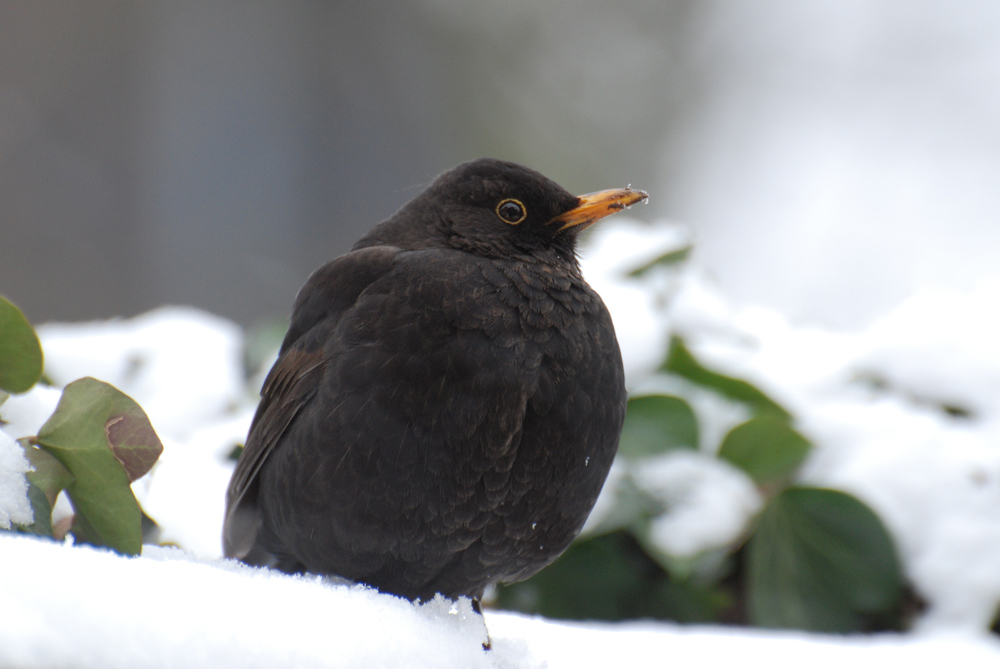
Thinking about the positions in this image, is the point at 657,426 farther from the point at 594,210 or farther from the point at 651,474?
the point at 594,210

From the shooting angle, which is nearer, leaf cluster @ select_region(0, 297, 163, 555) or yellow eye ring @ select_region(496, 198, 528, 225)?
leaf cluster @ select_region(0, 297, 163, 555)

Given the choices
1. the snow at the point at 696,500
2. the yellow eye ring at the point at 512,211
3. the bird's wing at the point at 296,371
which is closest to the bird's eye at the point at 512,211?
the yellow eye ring at the point at 512,211

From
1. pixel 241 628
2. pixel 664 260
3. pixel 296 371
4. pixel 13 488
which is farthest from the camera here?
pixel 664 260

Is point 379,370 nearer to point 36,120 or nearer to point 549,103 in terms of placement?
point 36,120

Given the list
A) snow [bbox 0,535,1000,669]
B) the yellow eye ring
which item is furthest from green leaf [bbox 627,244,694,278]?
snow [bbox 0,535,1000,669]

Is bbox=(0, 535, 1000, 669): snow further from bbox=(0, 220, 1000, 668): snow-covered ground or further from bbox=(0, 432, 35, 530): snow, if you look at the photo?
bbox=(0, 432, 35, 530): snow

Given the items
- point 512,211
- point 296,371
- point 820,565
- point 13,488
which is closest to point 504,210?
point 512,211
